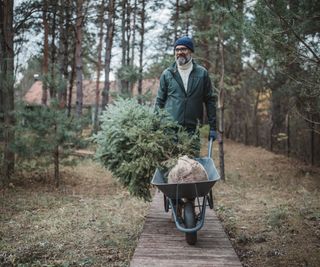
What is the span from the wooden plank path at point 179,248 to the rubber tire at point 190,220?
2.6 inches

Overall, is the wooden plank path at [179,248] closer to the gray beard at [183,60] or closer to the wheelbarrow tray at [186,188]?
the wheelbarrow tray at [186,188]

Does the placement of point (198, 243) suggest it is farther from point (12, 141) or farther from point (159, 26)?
point (159, 26)

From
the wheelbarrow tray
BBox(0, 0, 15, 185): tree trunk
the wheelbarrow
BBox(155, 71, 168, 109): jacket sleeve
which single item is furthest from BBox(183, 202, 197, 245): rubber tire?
BBox(0, 0, 15, 185): tree trunk

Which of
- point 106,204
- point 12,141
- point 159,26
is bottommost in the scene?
point 106,204

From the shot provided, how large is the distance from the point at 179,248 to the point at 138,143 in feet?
4.30

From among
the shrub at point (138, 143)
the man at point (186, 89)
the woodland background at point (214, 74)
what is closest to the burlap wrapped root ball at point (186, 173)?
the shrub at point (138, 143)

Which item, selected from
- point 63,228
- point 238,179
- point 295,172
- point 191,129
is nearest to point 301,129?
point 295,172

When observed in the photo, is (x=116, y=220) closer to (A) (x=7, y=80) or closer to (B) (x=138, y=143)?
(B) (x=138, y=143)

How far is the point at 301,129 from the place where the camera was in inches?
488

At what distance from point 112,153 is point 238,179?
6.39 metres

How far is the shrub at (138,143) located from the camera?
4.36 metres

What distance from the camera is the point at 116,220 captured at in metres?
6.02

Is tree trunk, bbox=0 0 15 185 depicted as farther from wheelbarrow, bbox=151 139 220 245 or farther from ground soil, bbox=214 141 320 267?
wheelbarrow, bbox=151 139 220 245

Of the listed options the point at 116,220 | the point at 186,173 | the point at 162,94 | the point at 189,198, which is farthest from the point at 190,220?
the point at 116,220
